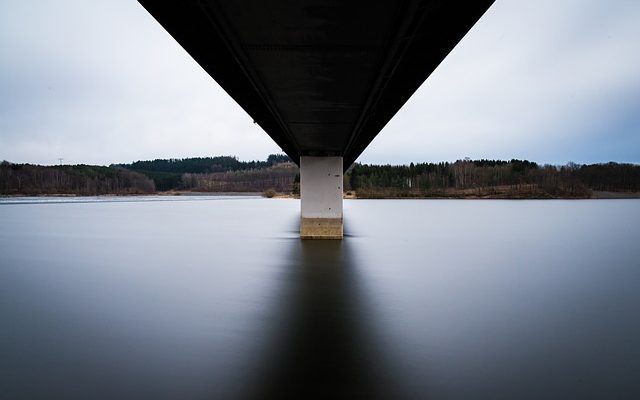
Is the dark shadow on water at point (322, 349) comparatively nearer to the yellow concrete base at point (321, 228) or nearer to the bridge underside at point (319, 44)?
the bridge underside at point (319, 44)

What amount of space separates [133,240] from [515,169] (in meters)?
133

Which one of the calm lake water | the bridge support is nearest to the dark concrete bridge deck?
the calm lake water

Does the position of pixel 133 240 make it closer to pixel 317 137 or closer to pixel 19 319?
pixel 317 137

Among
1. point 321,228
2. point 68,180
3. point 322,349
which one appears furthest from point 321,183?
point 68,180

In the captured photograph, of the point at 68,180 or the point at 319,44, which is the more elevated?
the point at 68,180

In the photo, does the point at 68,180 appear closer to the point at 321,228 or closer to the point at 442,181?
the point at 442,181

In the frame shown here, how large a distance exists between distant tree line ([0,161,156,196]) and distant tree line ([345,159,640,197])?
82.7m

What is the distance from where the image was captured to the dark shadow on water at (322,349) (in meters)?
5.05

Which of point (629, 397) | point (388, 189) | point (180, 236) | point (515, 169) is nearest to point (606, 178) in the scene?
point (515, 169)

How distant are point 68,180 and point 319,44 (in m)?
158

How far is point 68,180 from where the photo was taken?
14012 centimetres

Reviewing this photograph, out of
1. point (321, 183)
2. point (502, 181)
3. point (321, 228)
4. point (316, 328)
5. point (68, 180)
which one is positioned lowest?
point (316, 328)

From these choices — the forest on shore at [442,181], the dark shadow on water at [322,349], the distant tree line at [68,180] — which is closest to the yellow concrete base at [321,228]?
the dark shadow on water at [322,349]

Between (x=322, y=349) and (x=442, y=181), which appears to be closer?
(x=322, y=349)
